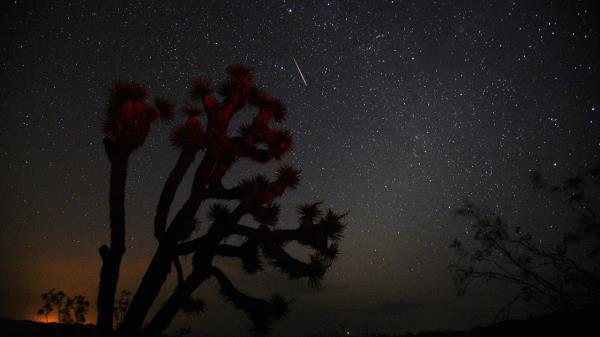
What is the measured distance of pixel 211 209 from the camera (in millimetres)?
6785

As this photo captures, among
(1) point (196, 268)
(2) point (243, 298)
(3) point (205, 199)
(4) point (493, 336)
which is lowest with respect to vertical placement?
(4) point (493, 336)

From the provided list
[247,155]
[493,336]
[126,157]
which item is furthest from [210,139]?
[493,336]

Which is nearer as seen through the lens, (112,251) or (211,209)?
(112,251)

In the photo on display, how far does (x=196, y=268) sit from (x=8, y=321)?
24.4 m

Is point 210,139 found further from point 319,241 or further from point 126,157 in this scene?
point 319,241

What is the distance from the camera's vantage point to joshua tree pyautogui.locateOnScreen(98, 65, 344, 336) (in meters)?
5.61

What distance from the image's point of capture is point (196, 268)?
19.9 ft

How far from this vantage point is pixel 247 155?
6.41 metres

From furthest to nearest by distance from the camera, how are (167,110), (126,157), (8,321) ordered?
(8,321), (167,110), (126,157)

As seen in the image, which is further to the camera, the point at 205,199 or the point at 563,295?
the point at 563,295

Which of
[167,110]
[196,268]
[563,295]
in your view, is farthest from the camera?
[563,295]

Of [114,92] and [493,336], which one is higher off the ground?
[114,92]

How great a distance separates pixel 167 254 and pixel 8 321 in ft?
80.2

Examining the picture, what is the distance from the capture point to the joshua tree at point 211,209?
5613 millimetres
